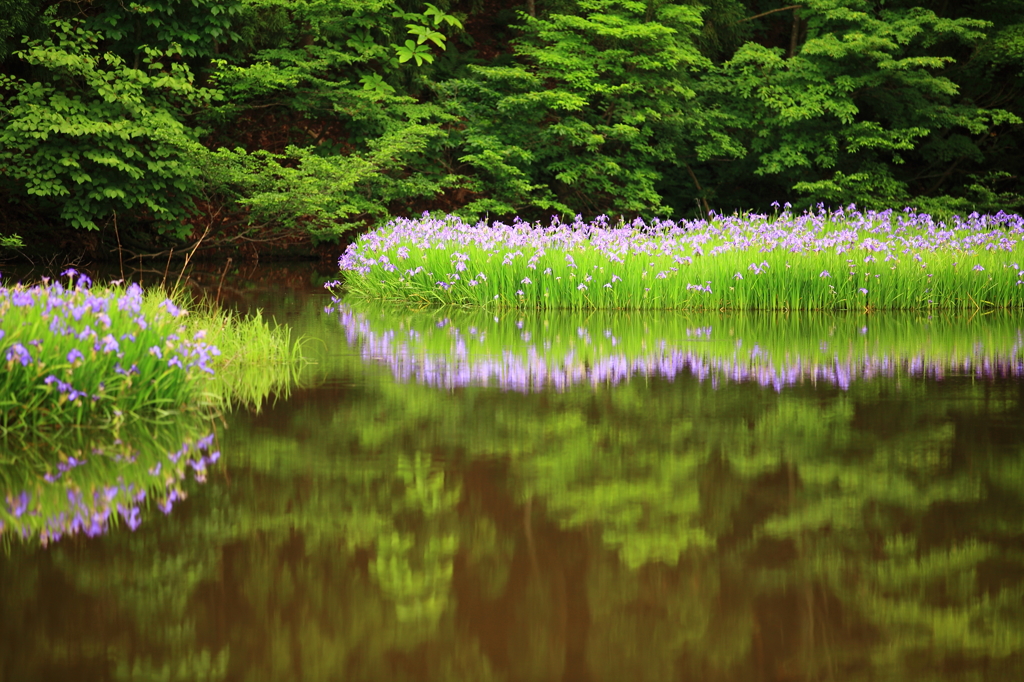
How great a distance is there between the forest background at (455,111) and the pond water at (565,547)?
407 inches

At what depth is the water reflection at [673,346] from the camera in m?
6.05

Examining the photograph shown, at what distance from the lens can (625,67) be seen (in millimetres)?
17516

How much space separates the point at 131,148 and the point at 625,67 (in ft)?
27.1

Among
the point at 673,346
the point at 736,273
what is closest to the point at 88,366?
the point at 673,346

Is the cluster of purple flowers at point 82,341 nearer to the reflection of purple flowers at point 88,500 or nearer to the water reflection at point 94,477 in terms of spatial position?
the water reflection at point 94,477

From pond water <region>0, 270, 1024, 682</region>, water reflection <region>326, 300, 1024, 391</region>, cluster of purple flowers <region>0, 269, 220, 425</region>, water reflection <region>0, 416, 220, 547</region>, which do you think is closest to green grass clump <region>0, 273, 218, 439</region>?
cluster of purple flowers <region>0, 269, 220, 425</region>

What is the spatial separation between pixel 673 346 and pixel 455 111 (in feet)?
36.7

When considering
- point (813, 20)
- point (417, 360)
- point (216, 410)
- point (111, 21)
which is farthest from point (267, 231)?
point (216, 410)

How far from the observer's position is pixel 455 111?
17.6 m

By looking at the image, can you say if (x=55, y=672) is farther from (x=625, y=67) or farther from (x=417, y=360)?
(x=625, y=67)

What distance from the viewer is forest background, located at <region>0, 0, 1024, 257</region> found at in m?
14.9

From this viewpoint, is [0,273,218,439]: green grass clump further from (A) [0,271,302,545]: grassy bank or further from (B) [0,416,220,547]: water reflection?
(B) [0,416,220,547]: water reflection

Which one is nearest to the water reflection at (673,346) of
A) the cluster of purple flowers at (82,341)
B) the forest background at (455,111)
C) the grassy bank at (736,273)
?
the grassy bank at (736,273)

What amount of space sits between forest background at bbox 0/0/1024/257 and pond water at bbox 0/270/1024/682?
10.3 m
